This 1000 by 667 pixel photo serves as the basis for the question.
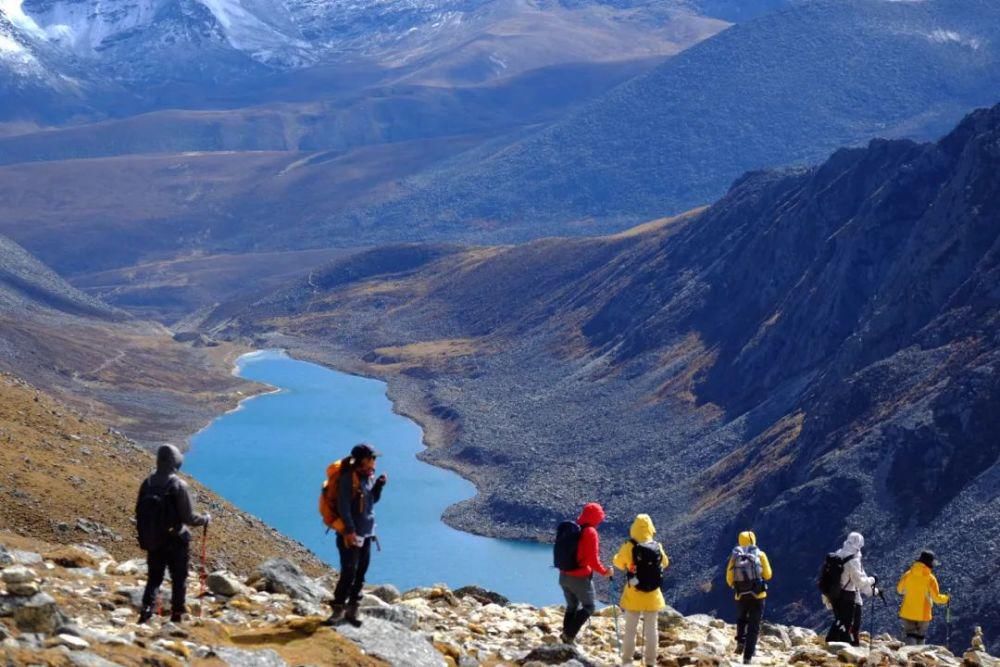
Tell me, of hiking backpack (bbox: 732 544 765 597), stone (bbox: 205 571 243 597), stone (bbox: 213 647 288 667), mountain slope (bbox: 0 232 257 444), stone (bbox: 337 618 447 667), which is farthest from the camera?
mountain slope (bbox: 0 232 257 444)

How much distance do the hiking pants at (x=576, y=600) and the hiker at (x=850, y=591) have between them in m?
3.58

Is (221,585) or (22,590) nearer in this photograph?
(22,590)

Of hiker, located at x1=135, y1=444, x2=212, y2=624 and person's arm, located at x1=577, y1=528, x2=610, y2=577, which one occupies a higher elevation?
person's arm, located at x1=577, y1=528, x2=610, y2=577

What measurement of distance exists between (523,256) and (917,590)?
407ft

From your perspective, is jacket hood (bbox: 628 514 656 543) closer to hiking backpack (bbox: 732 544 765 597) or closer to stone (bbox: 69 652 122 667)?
hiking backpack (bbox: 732 544 765 597)

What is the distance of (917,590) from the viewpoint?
68.2ft

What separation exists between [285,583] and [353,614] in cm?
294

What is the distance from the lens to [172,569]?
16.2m

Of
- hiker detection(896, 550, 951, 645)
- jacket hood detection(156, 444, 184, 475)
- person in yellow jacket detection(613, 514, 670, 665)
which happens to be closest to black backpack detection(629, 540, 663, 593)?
person in yellow jacket detection(613, 514, 670, 665)

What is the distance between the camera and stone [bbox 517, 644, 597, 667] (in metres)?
16.7

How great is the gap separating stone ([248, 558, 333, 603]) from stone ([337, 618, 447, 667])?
8.34ft

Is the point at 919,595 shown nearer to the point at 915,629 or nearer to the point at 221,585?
the point at 915,629

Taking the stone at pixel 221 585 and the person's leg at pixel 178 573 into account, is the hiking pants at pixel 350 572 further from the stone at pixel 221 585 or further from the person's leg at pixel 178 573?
the stone at pixel 221 585

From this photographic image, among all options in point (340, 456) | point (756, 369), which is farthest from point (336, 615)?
point (340, 456)
